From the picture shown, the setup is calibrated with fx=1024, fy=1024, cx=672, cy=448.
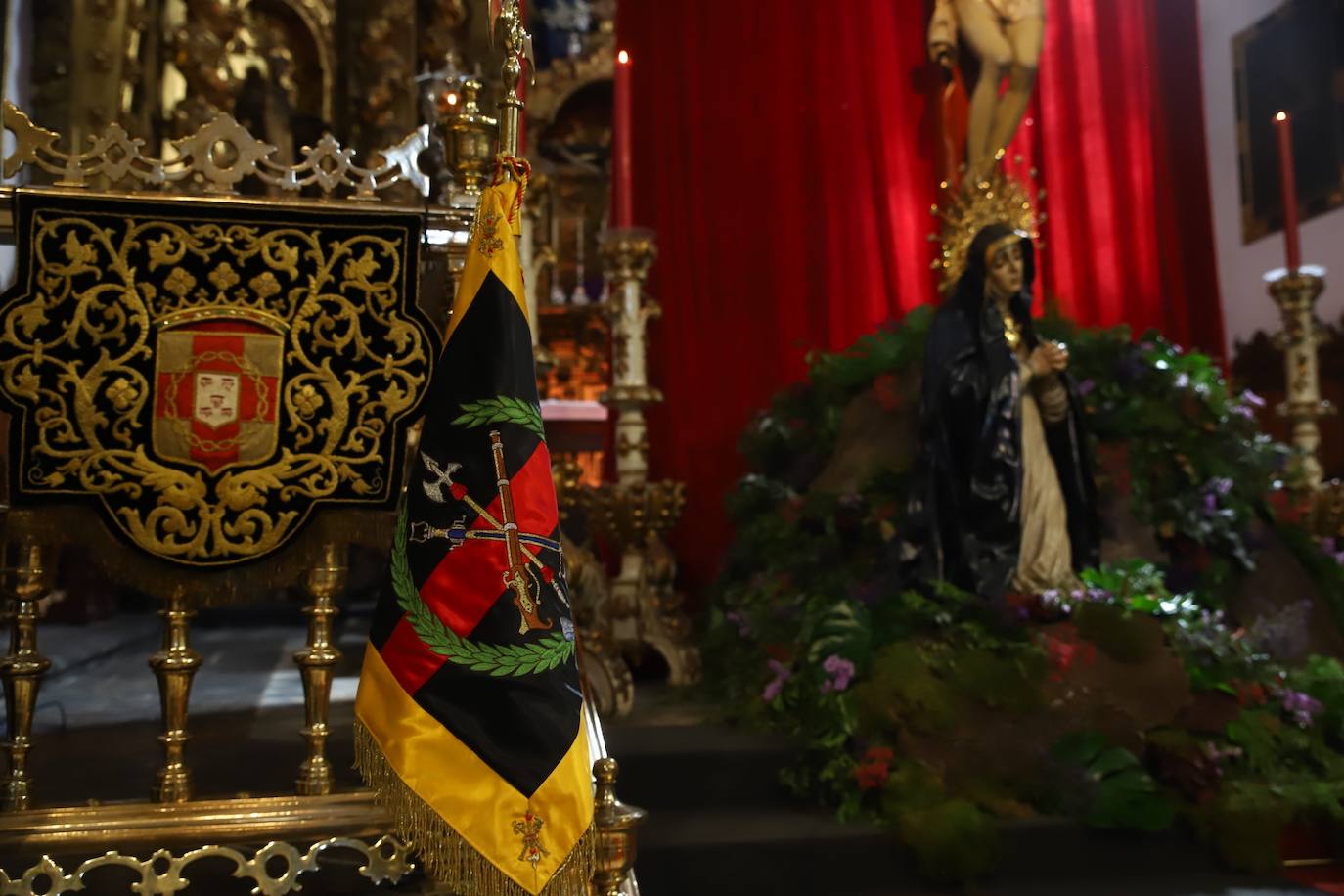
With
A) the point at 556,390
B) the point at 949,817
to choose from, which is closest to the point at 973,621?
the point at 949,817

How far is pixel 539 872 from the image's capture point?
5.04ft

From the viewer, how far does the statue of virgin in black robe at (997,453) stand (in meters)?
2.82

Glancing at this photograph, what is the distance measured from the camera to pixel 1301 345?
353 cm

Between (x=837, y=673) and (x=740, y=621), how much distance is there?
641mm

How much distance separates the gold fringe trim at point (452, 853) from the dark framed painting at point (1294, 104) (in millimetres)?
4918

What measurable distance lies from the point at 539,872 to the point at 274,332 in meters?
1.07

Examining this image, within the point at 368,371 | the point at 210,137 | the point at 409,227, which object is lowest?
the point at 368,371

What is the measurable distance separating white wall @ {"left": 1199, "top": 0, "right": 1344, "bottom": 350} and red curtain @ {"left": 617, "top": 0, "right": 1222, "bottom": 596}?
4.14ft

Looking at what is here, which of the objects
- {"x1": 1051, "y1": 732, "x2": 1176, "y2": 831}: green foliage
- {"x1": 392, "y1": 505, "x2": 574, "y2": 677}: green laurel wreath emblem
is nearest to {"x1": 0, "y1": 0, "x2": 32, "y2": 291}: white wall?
{"x1": 392, "y1": 505, "x2": 574, "y2": 677}: green laurel wreath emblem

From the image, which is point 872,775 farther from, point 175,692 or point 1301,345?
point 1301,345

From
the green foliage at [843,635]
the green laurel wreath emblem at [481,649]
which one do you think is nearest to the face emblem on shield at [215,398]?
the green laurel wreath emblem at [481,649]

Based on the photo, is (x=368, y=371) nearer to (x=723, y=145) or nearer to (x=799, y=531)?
(x=799, y=531)

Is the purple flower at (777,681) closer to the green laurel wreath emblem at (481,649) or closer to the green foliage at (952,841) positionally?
the green foliage at (952,841)

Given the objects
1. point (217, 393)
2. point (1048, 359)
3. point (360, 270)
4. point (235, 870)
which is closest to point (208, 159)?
point (360, 270)
